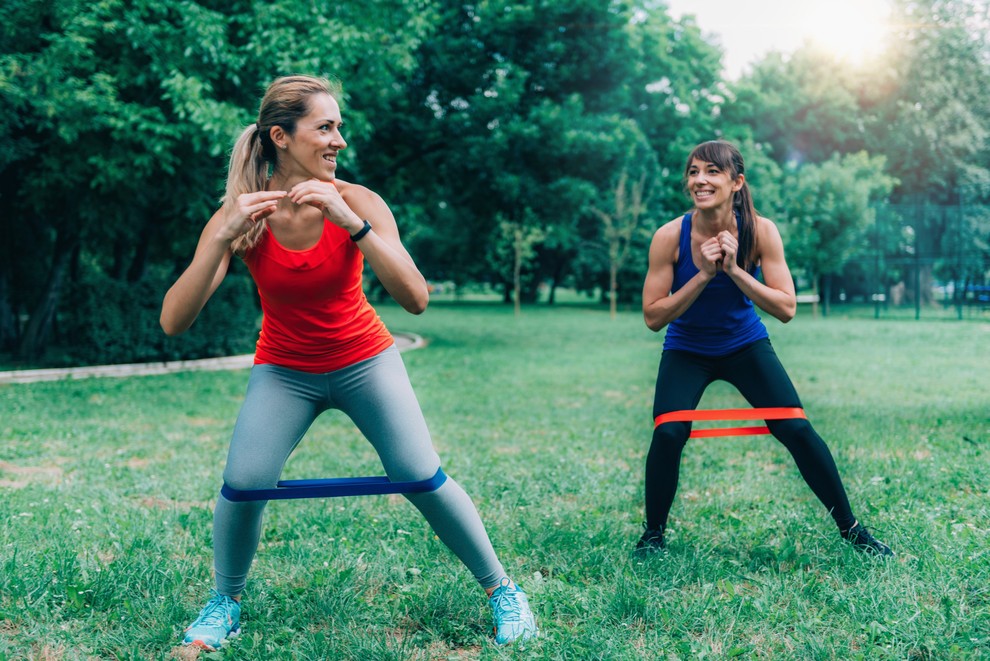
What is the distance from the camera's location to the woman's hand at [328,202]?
2.73m

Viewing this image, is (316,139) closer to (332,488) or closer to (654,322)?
(332,488)

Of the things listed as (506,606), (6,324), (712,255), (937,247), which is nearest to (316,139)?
(712,255)

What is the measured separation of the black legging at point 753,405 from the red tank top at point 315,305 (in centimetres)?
156

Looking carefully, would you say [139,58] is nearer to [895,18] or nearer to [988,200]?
[988,200]

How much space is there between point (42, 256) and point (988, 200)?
109 feet

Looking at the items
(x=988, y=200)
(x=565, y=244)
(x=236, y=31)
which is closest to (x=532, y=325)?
(x=565, y=244)

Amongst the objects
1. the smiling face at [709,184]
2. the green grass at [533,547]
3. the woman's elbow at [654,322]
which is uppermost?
the smiling face at [709,184]

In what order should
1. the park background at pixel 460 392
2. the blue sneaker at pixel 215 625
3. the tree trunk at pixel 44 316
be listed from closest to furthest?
1. the blue sneaker at pixel 215 625
2. the park background at pixel 460 392
3. the tree trunk at pixel 44 316

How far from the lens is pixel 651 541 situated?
4.17 metres

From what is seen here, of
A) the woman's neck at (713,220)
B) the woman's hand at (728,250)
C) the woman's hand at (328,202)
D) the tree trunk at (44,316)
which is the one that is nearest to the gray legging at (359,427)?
the woman's hand at (328,202)

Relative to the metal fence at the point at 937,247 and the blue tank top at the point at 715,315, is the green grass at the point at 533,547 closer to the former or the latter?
the blue tank top at the point at 715,315

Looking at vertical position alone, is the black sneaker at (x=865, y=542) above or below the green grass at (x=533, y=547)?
above

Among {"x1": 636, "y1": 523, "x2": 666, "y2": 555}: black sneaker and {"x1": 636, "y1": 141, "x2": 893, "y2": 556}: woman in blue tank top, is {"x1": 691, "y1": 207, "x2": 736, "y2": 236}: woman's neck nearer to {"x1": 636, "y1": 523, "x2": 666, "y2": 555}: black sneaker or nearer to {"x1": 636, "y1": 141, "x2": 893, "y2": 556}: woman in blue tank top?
{"x1": 636, "y1": 141, "x2": 893, "y2": 556}: woman in blue tank top

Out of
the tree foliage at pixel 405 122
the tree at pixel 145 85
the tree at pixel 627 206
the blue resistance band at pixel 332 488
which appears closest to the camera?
the blue resistance band at pixel 332 488
